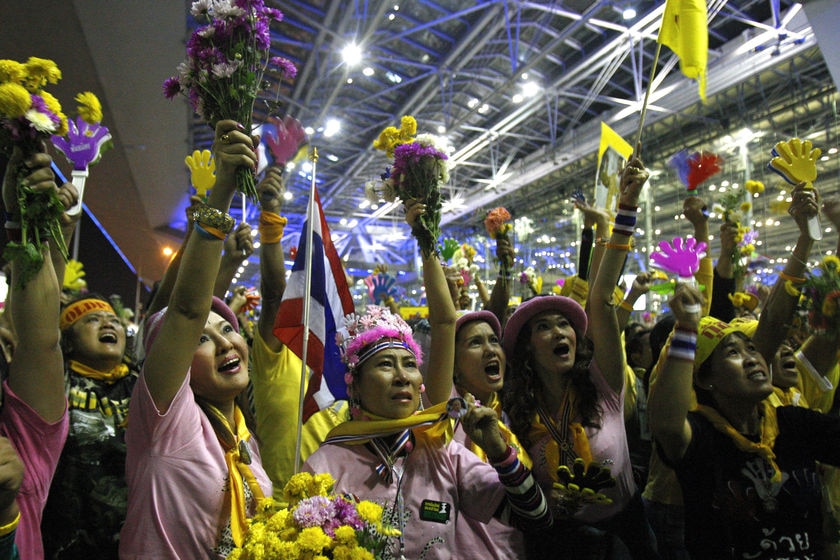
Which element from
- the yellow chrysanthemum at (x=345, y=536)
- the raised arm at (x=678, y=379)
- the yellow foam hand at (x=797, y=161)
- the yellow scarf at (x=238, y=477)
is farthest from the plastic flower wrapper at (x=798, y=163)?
the yellow scarf at (x=238, y=477)

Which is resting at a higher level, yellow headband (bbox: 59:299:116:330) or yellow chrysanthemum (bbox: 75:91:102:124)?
yellow chrysanthemum (bbox: 75:91:102:124)

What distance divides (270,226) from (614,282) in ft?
4.99

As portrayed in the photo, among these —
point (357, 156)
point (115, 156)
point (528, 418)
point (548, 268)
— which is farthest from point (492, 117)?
point (528, 418)

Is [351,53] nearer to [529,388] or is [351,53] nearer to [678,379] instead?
[529,388]

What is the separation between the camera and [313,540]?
1197 mm

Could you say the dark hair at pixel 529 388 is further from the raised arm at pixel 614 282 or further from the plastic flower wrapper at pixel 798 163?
the plastic flower wrapper at pixel 798 163

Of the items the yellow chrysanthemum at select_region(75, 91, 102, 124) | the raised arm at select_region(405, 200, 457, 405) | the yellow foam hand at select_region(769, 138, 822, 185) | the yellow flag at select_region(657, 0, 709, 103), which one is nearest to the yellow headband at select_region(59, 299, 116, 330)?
the yellow chrysanthemum at select_region(75, 91, 102, 124)

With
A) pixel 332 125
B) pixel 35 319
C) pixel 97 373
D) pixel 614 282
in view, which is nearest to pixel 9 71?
pixel 35 319

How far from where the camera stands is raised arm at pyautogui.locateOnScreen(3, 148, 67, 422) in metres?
1.29

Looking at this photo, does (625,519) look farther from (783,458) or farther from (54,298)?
(54,298)

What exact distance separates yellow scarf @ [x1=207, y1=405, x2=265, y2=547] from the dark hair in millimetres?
1080

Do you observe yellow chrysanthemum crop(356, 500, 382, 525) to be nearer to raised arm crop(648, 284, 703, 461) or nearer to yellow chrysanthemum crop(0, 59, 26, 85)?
raised arm crop(648, 284, 703, 461)

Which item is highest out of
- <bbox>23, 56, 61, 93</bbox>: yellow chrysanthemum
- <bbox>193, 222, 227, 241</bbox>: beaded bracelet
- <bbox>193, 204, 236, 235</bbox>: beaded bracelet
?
<bbox>23, 56, 61, 93</bbox>: yellow chrysanthemum

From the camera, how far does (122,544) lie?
148 cm
